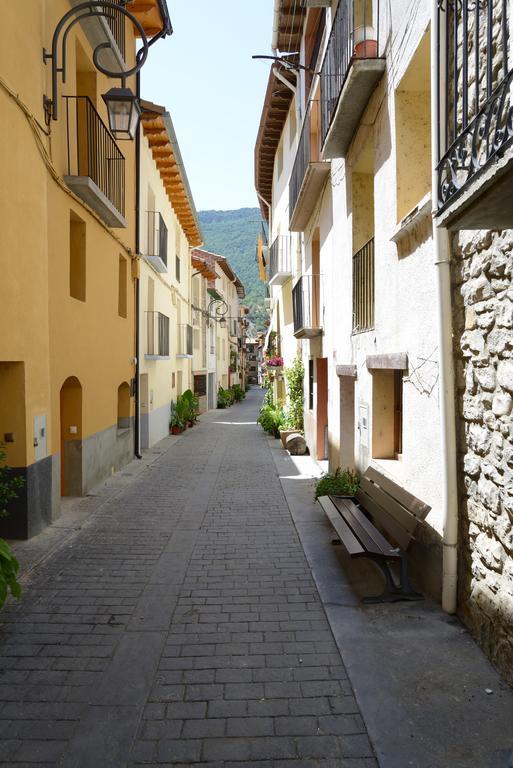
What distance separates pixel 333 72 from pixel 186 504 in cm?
686

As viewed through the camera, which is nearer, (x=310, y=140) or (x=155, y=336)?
(x=310, y=140)

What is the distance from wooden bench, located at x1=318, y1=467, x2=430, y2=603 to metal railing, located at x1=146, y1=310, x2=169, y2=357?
963 cm

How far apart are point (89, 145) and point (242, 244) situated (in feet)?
353

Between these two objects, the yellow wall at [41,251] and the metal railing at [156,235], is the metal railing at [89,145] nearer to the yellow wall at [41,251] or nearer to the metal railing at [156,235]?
the yellow wall at [41,251]

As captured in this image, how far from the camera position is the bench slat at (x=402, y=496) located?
4.75 m

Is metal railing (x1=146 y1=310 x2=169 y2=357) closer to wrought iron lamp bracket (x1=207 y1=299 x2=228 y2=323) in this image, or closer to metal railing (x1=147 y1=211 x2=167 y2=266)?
metal railing (x1=147 y1=211 x2=167 y2=266)

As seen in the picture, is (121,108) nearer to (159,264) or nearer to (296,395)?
(159,264)

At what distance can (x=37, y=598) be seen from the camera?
4984 mm

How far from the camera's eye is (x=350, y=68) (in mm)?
6160

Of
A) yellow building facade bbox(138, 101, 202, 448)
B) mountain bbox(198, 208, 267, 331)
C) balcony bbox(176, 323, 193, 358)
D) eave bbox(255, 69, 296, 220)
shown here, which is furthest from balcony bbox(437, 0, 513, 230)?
mountain bbox(198, 208, 267, 331)

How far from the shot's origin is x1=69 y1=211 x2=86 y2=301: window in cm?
891

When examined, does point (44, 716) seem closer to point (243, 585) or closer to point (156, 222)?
point (243, 585)

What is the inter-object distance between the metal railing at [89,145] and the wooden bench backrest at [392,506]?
6091 millimetres

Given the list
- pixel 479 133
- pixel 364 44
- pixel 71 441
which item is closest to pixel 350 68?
pixel 364 44
